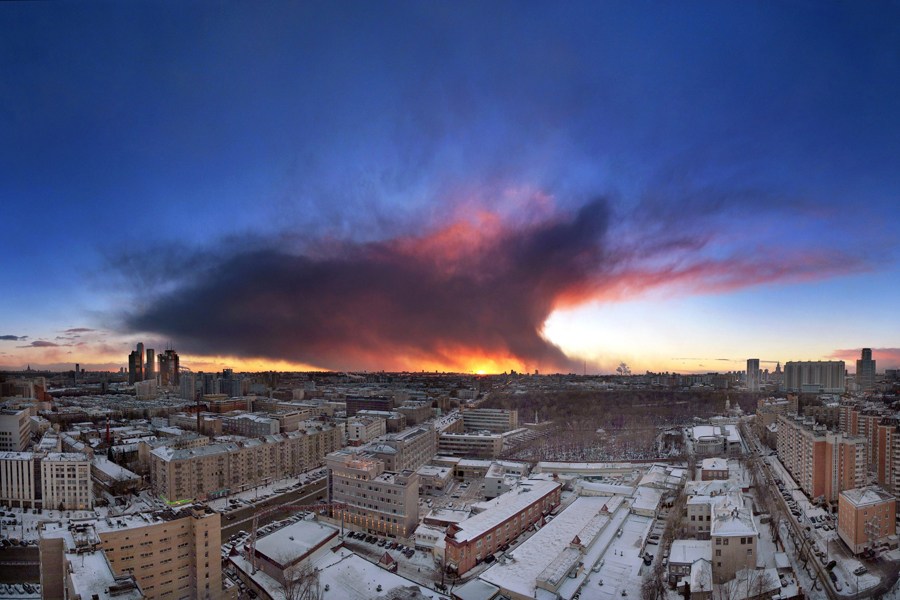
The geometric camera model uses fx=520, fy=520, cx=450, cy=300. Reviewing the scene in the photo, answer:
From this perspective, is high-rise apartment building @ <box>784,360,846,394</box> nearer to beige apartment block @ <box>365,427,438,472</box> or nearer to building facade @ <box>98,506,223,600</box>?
beige apartment block @ <box>365,427,438,472</box>

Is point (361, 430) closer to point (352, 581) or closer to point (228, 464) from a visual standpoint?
point (228, 464)

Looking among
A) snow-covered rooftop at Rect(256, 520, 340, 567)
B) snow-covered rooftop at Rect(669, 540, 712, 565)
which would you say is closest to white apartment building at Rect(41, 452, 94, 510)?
snow-covered rooftop at Rect(256, 520, 340, 567)

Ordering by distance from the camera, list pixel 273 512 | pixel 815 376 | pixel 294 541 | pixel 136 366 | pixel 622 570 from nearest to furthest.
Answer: pixel 622 570, pixel 294 541, pixel 273 512, pixel 815 376, pixel 136 366

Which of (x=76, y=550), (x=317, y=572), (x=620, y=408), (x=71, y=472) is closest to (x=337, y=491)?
(x=317, y=572)

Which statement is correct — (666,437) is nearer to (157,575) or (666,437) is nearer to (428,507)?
(428,507)

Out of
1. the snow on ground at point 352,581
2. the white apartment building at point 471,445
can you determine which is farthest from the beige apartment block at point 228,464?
the snow on ground at point 352,581

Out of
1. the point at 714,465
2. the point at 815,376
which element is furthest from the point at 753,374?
the point at 714,465
